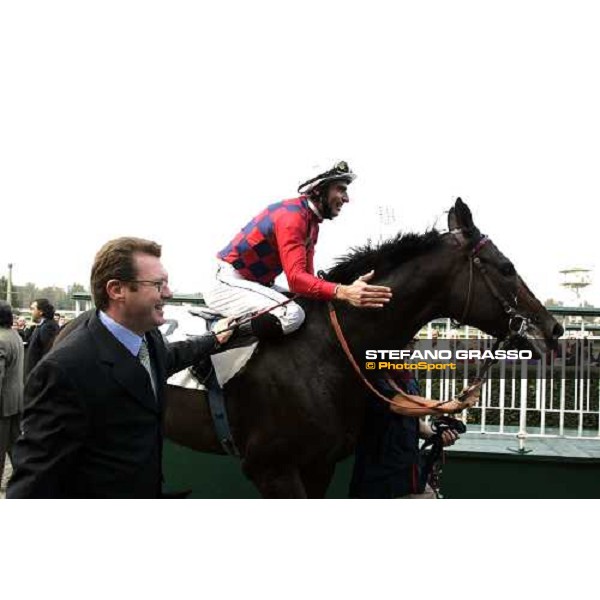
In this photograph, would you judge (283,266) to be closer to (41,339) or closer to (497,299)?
(497,299)

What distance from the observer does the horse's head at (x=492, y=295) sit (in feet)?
7.37

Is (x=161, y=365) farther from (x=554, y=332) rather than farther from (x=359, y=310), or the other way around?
(x=554, y=332)

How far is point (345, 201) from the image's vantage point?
2332 mm

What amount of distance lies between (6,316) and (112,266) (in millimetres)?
3199

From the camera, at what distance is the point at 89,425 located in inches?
44.8

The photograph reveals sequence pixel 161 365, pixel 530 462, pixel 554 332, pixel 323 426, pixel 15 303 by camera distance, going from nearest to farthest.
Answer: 1. pixel 161 365
2. pixel 323 426
3. pixel 554 332
4. pixel 530 462
5. pixel 15 303

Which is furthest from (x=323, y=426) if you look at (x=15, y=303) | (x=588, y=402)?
(x=15, y=303)

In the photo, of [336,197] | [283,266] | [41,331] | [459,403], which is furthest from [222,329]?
[41,331]

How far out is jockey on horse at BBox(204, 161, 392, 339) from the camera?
2.16m

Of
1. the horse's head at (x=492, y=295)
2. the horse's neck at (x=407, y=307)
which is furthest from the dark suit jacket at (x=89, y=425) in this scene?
the horse's head at (x=492, y=295)

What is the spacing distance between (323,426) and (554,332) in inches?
40.5

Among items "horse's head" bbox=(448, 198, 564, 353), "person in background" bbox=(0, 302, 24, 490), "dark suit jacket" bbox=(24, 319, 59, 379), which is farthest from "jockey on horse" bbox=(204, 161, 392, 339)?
"person in background" bbox=(0, 302, 24, 490)

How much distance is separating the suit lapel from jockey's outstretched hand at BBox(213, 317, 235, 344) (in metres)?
0.86

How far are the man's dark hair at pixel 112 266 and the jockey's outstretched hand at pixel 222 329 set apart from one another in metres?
0.86
